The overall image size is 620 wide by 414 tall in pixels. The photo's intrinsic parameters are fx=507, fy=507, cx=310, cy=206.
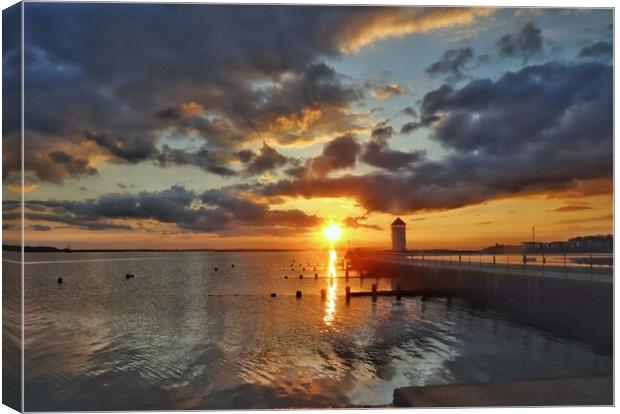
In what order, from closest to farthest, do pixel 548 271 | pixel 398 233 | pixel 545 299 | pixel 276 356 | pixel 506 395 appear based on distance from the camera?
pixel 506 395
pixel 276 356
pixel 398 233
pixel 545 299
pixel 548 271

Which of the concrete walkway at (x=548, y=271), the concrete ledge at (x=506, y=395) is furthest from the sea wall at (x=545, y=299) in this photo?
the concrete ledge at (x=506, y=395)

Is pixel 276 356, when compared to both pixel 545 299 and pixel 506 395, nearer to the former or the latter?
pixel 506 395

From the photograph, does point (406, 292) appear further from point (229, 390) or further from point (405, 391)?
point (405, 391)

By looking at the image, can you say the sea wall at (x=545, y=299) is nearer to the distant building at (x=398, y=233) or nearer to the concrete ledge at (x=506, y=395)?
the distant building at (x=398, y=233)

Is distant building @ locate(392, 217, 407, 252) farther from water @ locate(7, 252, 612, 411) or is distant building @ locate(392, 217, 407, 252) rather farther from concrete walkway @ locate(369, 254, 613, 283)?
concrete walkway @ locate(369, 254, 613, 283)

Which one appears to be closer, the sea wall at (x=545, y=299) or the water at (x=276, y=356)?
the water at (x=276, y=356)

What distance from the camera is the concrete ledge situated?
8.25 metres

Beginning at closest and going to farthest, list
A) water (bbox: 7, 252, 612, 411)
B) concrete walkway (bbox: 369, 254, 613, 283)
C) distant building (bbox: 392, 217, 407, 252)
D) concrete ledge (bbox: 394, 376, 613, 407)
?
concrete ledge (bbox: 394, 376, 613, 407) < water (bbox: 7, 252, 612, 411) < distant building (bbox: 392, 217, 407, 252) < concrete walkway (bbox: 369, 254, 613, 283)

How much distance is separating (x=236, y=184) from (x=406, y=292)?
20.0 metres

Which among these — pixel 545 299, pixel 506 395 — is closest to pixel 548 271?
pixel 545 299

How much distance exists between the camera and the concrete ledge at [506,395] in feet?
27.1

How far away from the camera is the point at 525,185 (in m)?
11.7

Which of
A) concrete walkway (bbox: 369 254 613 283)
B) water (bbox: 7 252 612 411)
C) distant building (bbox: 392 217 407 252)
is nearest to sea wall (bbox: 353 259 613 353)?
concrete walkway (bbox: 369 254 613 283)

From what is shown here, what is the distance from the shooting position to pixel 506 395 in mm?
8414
